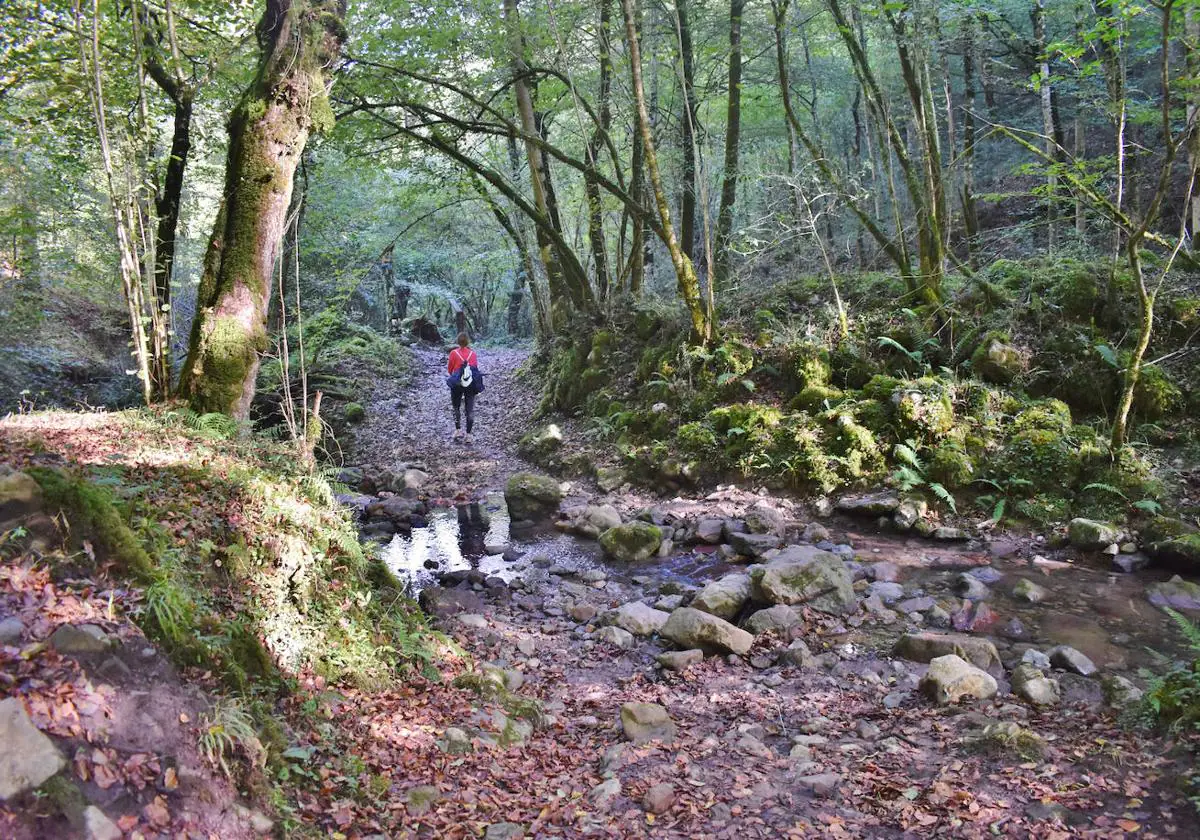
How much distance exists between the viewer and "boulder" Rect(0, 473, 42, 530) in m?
3.24

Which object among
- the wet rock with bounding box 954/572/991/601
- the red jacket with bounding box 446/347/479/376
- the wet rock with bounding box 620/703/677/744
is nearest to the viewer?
the wet rock with bounding box 620/703/677/744

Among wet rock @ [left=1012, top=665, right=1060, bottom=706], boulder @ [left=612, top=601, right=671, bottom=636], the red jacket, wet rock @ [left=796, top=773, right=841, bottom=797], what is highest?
the red jacket

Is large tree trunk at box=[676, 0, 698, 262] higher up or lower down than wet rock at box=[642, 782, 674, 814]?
higher up

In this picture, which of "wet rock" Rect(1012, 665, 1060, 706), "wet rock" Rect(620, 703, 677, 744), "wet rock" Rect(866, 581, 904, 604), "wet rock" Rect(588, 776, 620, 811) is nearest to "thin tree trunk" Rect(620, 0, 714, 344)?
"wet rock" Rect(866, 581, 904, 604)

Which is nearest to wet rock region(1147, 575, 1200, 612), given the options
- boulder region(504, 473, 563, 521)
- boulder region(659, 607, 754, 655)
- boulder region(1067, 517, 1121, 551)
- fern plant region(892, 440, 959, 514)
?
boulder region(1067, 517, 1121, 551)

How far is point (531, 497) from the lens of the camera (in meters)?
10.5

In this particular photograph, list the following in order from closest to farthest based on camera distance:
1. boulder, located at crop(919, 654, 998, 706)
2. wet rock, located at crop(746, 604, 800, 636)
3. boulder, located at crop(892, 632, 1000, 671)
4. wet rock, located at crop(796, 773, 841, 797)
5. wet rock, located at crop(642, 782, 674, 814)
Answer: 1. wet rock, located at crop(642, 782, 674, 814)
2. wet rock, located at crop(796, 773, 841, 797)
3. boulder, located at crop(919, 654, 998, 706)
4. boulder, located at crop(892, 632, 1000, 671)
5. wet rock, located at crop(746, 604, 800, 636)

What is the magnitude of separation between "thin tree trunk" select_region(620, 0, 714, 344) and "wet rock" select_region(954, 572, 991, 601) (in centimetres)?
609

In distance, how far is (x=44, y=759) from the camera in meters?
2.32

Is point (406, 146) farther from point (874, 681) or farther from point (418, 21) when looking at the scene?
point (874, 681)

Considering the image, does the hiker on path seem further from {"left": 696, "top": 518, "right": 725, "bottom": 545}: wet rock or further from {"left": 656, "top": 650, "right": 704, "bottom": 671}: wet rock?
{"left": 656, "top": 650, "right": 704, "bottom": 671}: wet rock

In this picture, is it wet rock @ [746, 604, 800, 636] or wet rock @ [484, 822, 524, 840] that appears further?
wet rock @ [746, 604, 800, 636]

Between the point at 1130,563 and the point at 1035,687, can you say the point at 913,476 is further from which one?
the point at 1035,687

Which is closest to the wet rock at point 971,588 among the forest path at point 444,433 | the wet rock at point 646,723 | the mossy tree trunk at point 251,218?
the wet rock at point 646,723
